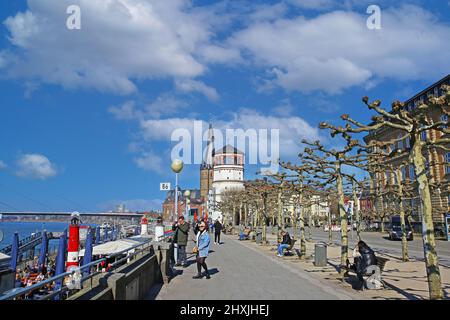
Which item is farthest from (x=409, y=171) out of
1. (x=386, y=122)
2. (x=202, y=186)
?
(x=202, y=186)

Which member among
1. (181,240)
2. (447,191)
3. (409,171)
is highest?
(409,171)

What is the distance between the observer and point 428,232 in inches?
358

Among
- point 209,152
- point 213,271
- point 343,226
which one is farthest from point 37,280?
point 209,152

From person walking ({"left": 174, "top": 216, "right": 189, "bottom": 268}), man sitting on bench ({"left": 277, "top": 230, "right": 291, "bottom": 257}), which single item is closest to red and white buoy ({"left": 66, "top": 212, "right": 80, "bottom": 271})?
person walking ({"left": 174, "top": 216, "right": 189, "bottom": 268})

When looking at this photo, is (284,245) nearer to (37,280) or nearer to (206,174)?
(37,280)

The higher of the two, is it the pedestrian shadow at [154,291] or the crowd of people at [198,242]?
the crowd of people at [198,242]

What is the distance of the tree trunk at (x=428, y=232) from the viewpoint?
8781mm

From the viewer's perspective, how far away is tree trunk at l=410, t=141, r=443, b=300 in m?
8.78

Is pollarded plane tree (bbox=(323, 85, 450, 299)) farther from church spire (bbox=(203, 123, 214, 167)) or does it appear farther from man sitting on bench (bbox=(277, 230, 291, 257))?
church spire (bbox=(203, 123, 214, 167))

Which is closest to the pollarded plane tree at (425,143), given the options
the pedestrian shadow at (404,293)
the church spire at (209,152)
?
the pedestrian shadow at (404,293)

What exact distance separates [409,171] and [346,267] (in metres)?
54.2

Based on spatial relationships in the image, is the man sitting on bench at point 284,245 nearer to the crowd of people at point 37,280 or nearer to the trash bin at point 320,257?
the trash bin at point 320,257
